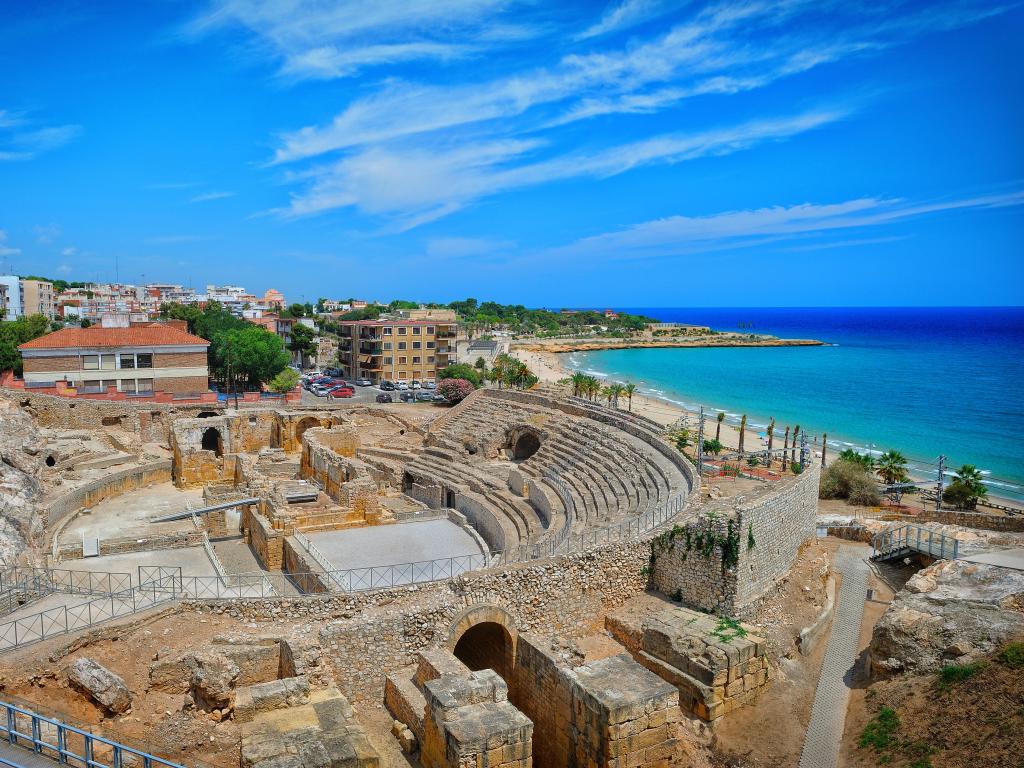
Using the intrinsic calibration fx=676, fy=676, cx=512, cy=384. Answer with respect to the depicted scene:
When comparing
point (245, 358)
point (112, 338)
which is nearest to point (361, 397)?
point (245, 358)

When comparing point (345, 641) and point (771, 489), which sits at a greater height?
point (771, 489)

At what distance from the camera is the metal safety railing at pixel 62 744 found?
25.7ft

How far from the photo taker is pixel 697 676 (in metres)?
14.2

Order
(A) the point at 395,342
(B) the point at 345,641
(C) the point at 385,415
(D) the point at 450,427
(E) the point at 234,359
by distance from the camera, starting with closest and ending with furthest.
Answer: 1. (B) the point at 345,641
2. (D) the point at 450,427
3. (C) the point at 385,415
4. (E) the point at 234,359
5. (A) the point at 395,342

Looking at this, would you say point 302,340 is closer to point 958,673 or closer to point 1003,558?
point 1003,558

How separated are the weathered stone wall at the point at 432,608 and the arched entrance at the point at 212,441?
2585 cm

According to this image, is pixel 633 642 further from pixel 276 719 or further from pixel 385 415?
pixel 385 415

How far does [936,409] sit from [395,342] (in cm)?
5349

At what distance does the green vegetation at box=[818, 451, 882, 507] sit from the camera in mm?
29844

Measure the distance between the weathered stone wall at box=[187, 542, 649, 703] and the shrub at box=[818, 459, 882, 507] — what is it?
1734 centimetres

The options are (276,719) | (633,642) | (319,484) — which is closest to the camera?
(276,719)

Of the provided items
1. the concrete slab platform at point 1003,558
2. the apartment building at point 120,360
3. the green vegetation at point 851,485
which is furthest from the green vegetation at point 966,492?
the apartment building at point 120,360

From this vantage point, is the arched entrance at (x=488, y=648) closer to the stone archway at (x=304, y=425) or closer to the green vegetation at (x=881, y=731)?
the green vegetation at (x=881, y=731)

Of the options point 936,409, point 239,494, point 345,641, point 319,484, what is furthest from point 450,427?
point 936,409
